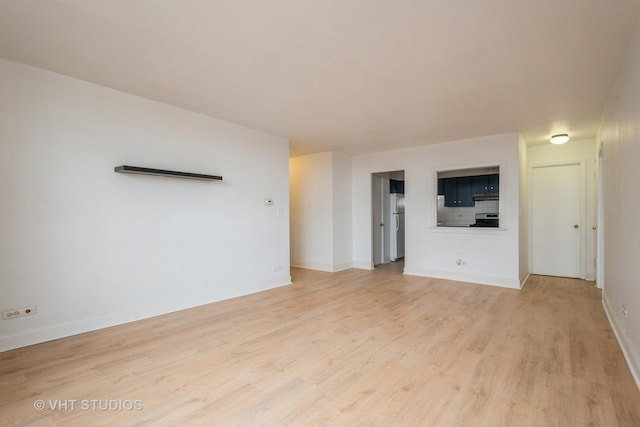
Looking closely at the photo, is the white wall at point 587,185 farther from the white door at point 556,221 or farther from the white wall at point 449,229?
the white wall at point 449,229

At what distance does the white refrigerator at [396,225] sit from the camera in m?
7.61

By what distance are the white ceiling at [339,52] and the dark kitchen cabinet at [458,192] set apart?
2555 mm

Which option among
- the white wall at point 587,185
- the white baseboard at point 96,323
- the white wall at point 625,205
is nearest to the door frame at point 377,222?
the white wall at point 587,185

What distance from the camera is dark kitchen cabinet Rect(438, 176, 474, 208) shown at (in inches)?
257

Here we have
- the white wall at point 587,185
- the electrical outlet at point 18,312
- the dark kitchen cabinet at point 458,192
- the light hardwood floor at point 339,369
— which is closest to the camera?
the light hardwood floor at point 339,369

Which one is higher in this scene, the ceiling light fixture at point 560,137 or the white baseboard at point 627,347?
the ceiling light fixture at point 560,137

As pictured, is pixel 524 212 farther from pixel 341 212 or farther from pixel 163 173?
pixel 163 173

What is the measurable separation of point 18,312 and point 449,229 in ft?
18.9

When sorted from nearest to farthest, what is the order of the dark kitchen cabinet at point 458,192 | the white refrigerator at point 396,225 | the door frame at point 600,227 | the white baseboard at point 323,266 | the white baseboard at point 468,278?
the door frame at point 600,227 < the white baseboard at point 468,278 < the white baseboard at point 323,266 < the dark kitchen cabinet at point 458,192 < the white refrigerator at point 396,225

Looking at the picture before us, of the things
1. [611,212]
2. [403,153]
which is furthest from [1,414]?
[403,153]

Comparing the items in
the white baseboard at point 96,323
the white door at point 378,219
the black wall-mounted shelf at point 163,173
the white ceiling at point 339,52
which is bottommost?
the white baseboard at point 96,323

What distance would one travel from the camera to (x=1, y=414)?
1809 mm

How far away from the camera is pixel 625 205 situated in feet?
8.39

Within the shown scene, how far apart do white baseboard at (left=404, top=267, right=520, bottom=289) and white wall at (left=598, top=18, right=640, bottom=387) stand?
4.83ft
